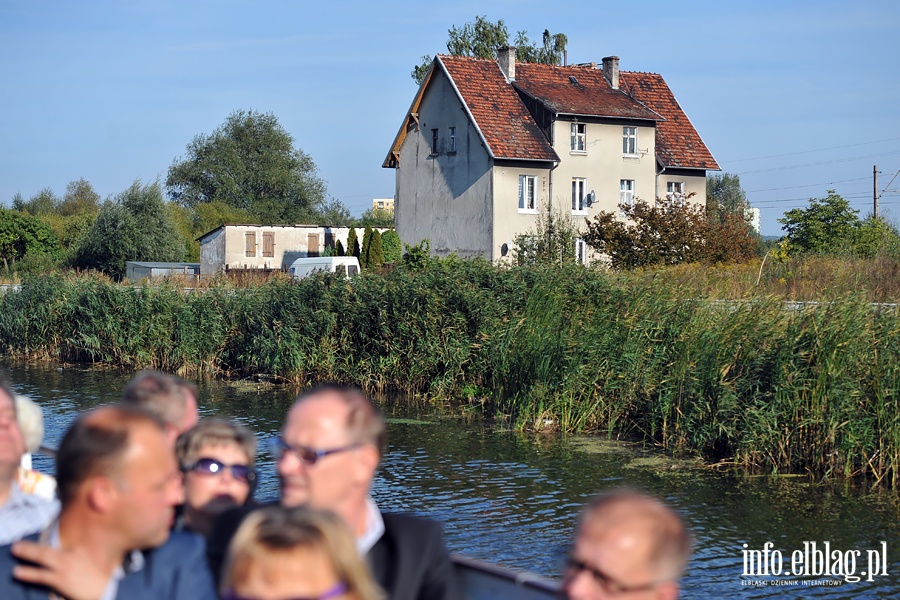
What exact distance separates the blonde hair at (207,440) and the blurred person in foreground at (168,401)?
0.64ft

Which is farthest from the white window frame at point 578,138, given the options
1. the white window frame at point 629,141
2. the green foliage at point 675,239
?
the green foliage at point 675,239

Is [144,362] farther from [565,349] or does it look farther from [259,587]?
[259,587]

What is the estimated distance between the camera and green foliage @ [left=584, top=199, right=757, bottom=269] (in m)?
34.2

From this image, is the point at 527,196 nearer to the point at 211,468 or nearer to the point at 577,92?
the point at 577,92

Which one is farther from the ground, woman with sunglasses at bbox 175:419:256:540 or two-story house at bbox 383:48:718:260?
two-story house at bbox 383:48:718:260

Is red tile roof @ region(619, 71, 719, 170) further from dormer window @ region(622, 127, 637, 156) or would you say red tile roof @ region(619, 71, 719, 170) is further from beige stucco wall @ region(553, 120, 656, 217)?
dormer window @ region(622, 127, 637, 156)

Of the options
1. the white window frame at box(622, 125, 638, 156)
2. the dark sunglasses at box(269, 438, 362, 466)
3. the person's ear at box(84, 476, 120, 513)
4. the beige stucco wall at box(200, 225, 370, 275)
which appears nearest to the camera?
the person's ear at box(84, 476, 120, 513)

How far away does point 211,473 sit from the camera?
12.0 feet

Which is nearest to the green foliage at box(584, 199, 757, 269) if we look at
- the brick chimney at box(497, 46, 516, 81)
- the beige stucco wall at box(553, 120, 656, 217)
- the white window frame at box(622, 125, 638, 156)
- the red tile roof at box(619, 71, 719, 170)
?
the beige stucco wall at box(553, 120, 656, 217)

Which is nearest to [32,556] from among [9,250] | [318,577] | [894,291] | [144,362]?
[318,577]

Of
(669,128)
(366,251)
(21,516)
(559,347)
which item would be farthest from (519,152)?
(21,516)

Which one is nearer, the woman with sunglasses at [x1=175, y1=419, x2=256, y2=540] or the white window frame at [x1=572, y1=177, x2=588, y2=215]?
the woman with sunglasses at [x1=175, y1=419, x2=256, y2=540]

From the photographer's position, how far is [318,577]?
2.26 meters

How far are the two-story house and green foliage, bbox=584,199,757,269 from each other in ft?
22.4
